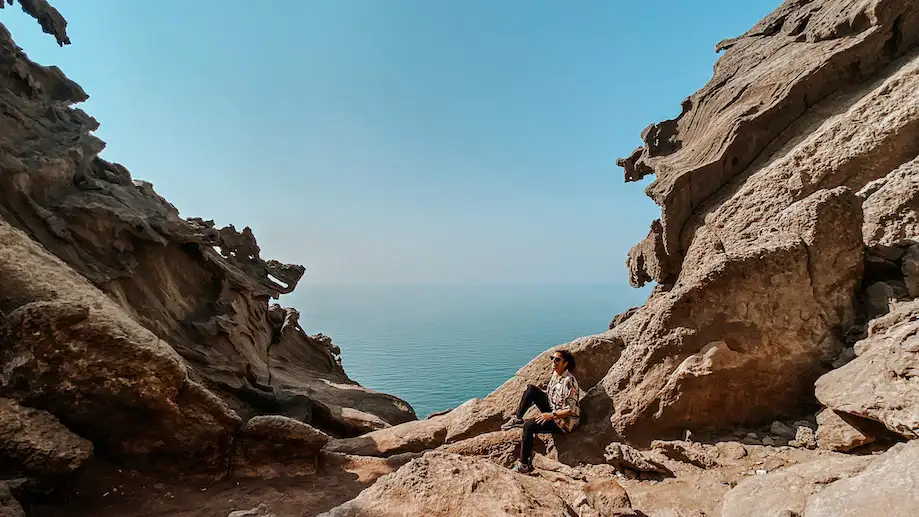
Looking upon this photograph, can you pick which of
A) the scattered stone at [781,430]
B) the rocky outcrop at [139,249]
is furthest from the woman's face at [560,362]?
the rocky outcrop at [139,249]

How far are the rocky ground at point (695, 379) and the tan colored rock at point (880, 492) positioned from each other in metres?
0.02

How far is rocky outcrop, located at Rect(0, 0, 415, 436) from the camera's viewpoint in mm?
11891

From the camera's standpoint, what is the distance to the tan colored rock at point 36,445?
214 inches

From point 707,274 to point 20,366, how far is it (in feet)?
33.6

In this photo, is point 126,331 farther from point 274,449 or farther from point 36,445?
point 274,449

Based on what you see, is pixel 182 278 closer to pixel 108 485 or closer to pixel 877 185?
pixel 108 485

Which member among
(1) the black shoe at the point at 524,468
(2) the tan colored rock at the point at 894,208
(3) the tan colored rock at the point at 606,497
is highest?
(2) the tan colored rock at the point at 894,208

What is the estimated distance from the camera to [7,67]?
44.5ft

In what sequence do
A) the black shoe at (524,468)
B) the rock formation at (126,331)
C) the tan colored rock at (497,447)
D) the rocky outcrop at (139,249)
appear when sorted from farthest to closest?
the rocky outcrop at (139,249)
the tan colored rock at (497,447)
the black shoe at (524,468)
the rock formation at (126,331)

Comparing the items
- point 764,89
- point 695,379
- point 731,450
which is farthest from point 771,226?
point 764,89

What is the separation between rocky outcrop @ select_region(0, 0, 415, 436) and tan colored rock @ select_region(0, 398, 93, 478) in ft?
14.7

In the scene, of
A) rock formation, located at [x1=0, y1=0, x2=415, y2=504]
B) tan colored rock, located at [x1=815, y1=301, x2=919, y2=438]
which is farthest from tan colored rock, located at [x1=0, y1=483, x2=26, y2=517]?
tan colored rock, located at [x1=815, y1=301, x2=919, y2=438]

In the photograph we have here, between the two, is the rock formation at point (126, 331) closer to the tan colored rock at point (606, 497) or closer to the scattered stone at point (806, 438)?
the tan colored rock at point (606, 497)

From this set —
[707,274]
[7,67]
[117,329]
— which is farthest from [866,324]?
[7,67]
